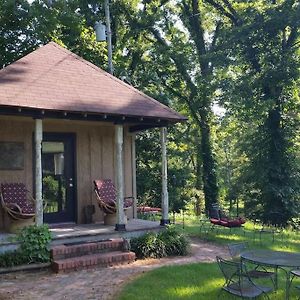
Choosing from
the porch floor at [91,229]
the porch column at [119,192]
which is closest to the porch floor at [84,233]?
the porch floor at [91,229]

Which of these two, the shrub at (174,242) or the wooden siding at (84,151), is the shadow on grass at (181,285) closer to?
the shrub at (174,242)

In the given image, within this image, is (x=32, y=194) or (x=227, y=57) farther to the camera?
(x=227, y=57)

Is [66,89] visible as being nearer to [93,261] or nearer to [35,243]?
[35,243]

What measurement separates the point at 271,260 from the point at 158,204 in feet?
44.0

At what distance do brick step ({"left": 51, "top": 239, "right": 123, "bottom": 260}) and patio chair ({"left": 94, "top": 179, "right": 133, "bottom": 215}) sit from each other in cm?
125

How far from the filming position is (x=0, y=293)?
6180 mm

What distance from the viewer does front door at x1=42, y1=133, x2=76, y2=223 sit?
10.2m

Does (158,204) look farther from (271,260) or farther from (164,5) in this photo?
(271,260)

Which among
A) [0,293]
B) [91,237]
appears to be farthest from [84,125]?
[0,293]

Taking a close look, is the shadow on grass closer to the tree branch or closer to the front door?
the front door

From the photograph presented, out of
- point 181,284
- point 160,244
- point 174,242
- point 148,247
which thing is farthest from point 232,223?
point 181,284

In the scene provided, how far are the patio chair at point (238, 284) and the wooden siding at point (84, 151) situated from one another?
556 cm

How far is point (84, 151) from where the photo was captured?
10.7 m

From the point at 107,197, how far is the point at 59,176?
4.33ft
